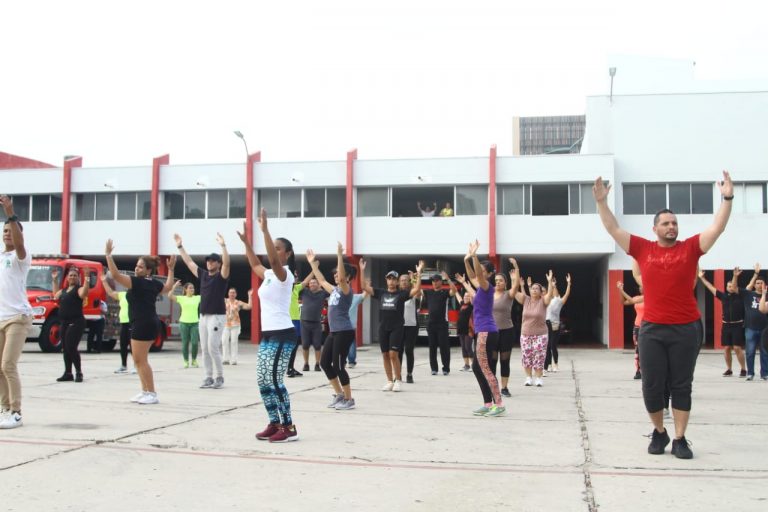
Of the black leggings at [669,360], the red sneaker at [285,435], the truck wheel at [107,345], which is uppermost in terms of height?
the black leggings at [669,360]

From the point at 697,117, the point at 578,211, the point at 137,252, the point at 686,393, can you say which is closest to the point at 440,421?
the point at 686,393

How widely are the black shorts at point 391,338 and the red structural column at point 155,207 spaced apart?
22.2 metres

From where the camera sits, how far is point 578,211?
29.2 m

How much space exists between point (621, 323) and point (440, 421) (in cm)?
2255

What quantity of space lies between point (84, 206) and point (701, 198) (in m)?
25.5

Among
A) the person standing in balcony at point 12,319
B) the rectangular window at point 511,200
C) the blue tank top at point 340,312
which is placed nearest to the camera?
the person standing in balcony at point 12,319

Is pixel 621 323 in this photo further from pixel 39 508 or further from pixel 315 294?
pixel 39 508

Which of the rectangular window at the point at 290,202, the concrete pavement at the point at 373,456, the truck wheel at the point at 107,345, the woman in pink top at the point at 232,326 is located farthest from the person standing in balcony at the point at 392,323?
the rectangular window at the point at 290,202

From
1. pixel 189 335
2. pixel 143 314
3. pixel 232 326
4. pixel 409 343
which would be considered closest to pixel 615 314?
pixel 232 326

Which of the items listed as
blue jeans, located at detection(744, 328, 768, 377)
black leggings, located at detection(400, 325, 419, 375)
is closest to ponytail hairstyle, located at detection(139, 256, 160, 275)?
black leggings, located at detection(400, 325, 419, 375)

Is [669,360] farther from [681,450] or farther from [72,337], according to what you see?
[72,337]

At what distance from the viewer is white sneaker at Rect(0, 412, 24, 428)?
709 cm

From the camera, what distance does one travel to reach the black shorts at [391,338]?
37.7 ft

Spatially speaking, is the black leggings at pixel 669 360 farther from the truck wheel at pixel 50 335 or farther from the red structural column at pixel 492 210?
the red structural column at pixel 492 210
